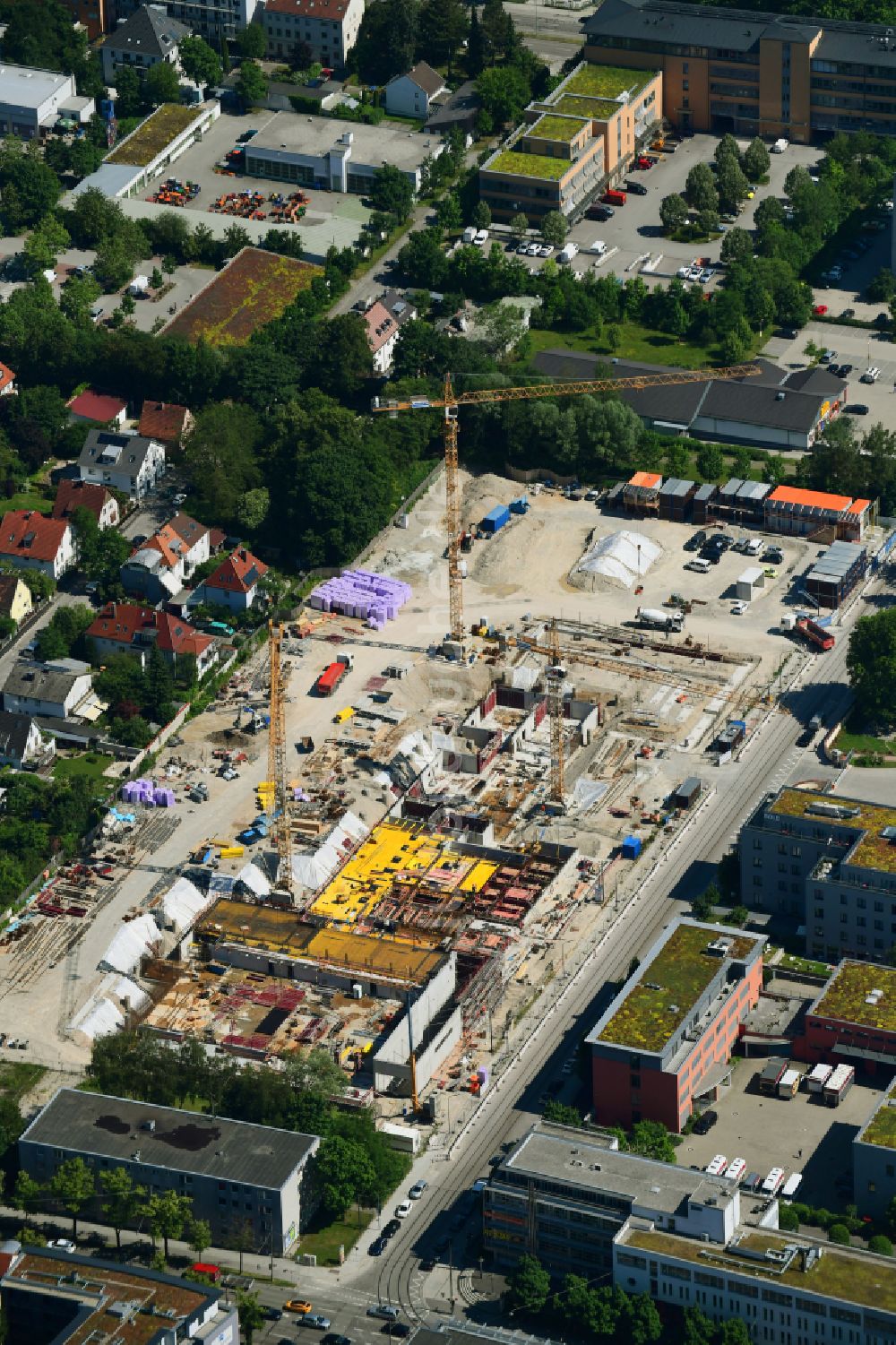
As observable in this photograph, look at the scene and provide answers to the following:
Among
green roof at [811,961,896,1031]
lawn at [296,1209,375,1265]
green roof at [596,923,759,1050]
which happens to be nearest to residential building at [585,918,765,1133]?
green roof at [596,923,759,1050]

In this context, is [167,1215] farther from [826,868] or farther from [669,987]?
[826,868]

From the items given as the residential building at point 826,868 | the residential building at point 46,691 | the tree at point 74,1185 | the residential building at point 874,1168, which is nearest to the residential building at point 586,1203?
the residential building at point 874,1168

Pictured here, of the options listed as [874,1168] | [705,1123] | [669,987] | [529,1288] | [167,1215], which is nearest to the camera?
[529,1288]

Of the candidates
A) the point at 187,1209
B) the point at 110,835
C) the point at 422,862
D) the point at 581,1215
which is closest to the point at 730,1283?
the point at 581,1215

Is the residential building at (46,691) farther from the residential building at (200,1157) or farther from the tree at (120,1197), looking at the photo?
the tree at (120,1197)

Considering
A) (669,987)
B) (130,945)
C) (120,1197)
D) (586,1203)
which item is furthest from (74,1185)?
(669,987)

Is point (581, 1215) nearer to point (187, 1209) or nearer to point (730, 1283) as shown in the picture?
point (730, 1283)

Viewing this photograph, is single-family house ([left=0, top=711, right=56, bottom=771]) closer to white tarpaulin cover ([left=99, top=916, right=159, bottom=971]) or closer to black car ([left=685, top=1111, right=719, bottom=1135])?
white tarpaulin cover ([left=99, top=916, right=159, bottom=971])
